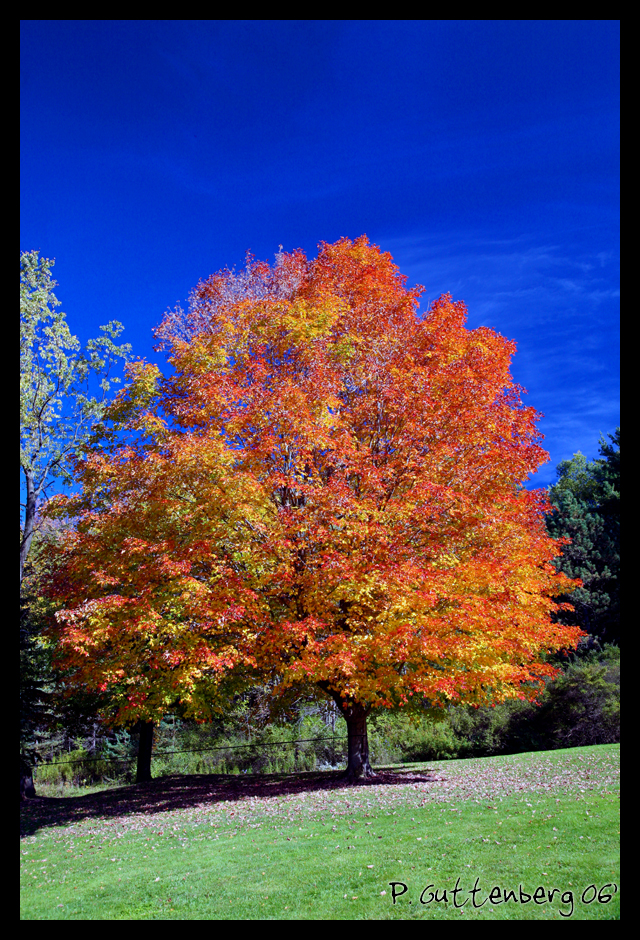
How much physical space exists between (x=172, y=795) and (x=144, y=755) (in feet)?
19.5

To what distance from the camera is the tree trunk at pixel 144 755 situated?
20.6 metres

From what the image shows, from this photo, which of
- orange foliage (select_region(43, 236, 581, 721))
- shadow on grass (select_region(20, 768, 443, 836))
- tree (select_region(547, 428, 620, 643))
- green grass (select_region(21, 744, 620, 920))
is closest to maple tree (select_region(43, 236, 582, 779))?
orange foliage (select_region(43, 236, 581, 721))

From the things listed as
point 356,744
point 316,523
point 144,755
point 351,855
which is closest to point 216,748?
point 144,755

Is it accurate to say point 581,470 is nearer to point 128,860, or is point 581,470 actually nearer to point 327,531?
point 327,531

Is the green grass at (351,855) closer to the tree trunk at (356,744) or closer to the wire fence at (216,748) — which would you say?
the tree trunk at (356,744)

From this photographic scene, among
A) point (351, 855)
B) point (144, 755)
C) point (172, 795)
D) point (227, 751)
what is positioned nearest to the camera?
point (351, 855)

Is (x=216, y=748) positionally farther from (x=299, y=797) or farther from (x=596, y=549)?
(x=596, y=549)

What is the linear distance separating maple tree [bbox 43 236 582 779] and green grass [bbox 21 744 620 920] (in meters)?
2.03

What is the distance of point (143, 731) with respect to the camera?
2117 cm

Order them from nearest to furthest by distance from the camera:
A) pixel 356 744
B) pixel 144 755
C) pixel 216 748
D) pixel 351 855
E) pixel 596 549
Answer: pixel 351 855 → pixel 356 744 → pixel 144 755 → pixel 216 748 → pixel 596 549

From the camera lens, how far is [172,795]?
1573 cm

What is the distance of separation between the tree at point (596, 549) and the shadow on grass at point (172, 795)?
2081cm
